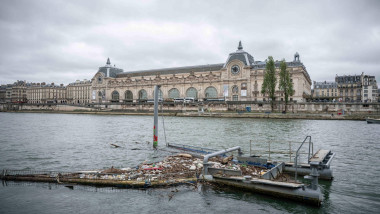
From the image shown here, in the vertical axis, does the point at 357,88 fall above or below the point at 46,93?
above

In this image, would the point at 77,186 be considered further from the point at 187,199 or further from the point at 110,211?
the point at 187,199

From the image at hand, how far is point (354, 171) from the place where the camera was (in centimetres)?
1409

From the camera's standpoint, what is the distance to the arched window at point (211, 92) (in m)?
93.3

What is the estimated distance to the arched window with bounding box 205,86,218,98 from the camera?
93.3 metres

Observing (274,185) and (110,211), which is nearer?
(110,211)

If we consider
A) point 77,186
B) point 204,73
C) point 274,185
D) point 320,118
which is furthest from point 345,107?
point 77,186

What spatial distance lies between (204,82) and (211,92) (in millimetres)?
4667

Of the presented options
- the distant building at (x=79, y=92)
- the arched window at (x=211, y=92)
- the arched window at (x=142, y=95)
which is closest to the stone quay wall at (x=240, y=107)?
the arched window at (x=142, y=95)

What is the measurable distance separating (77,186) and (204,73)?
8867 cm

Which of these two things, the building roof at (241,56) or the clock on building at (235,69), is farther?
the clock on building at (235,69)

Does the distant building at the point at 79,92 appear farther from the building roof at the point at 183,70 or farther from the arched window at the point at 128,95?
the arched window at the point at 128,95

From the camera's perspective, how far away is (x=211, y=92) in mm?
94000

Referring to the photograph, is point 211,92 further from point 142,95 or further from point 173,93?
point 142,95

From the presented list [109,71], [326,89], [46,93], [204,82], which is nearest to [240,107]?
[204,82]
